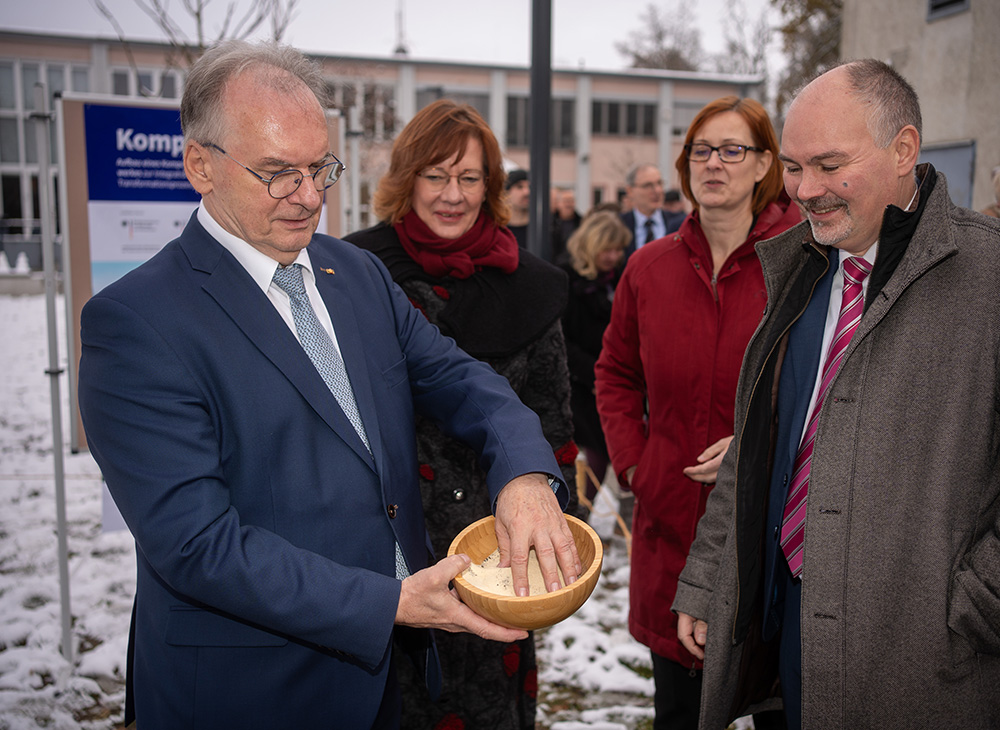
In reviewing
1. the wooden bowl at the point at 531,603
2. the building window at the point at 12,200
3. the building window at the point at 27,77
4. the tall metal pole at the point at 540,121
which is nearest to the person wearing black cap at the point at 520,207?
the tall metal pole at the point at 540,121

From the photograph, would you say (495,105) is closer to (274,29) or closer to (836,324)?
(274,29)

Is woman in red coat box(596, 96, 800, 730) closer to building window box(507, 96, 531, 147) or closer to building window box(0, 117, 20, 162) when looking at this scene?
building window box(507, 96, 531, 147)

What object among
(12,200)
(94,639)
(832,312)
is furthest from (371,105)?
(832,312)

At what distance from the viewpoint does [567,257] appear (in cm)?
579

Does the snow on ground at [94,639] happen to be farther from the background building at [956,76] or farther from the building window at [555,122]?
the building window at [555,122]

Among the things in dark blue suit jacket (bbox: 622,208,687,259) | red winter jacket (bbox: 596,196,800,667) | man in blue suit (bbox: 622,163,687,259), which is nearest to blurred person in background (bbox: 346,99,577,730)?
red winter jacket (bbox: 596,196,800,667)

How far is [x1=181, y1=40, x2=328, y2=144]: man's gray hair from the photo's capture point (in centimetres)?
147

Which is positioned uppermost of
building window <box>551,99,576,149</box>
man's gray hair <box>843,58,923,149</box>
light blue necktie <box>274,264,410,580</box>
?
building window <box>551,99,576,149</box>

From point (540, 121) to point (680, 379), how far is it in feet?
6.31

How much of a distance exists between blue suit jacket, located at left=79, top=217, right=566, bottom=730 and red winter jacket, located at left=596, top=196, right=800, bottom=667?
955 mm

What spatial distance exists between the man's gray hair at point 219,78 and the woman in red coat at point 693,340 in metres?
1.55


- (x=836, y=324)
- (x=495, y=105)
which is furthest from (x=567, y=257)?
(x=495, y=105)

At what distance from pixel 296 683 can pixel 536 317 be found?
1569 millimetres

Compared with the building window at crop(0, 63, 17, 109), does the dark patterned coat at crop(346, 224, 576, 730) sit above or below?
below
